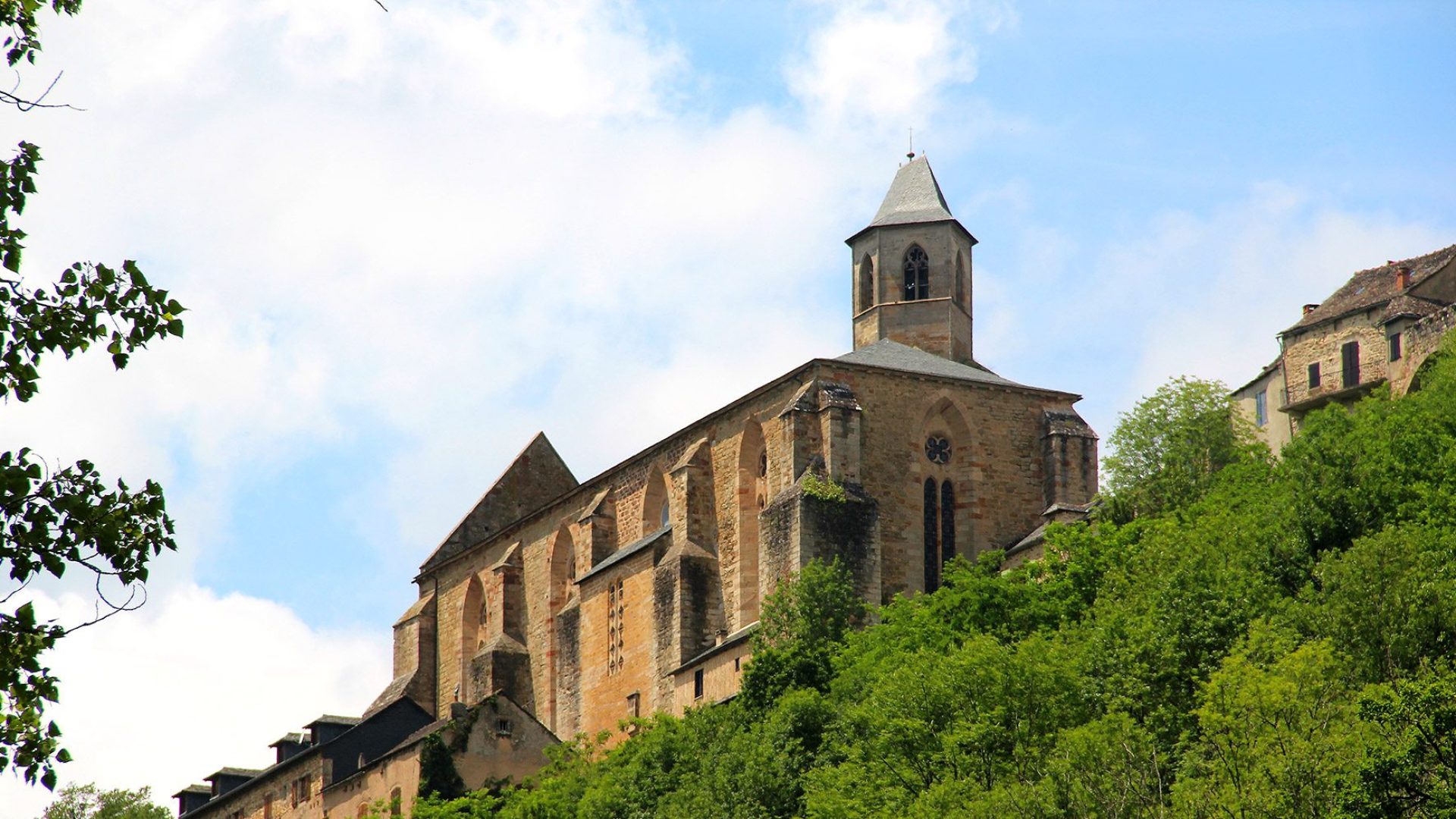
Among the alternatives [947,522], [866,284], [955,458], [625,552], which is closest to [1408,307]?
[955,458]

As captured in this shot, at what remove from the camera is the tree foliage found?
109ft

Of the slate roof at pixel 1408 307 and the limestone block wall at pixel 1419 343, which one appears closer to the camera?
the limestone block wall at pixel 1419 343

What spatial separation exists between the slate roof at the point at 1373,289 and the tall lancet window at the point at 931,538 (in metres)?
11.5

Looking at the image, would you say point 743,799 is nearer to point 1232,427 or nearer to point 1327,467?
point 1327,467

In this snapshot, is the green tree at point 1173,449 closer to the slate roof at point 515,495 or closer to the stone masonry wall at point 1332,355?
the stone masonry wall at point 1332,355

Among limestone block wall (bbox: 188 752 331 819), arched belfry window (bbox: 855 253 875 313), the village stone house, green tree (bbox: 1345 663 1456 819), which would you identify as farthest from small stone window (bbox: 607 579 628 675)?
green tree (bbox: 1345 663 1456 819)

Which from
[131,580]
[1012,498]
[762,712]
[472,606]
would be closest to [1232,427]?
[1012,498]

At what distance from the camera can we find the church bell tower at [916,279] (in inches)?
2628

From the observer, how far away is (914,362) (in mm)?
61812

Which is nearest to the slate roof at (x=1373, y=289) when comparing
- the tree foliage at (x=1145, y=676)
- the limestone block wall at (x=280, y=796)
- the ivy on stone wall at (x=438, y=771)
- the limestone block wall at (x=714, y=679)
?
the tree foliage at (x=1145, y=676)

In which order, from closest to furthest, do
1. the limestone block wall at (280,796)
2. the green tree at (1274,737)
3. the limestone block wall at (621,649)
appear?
1. the green tree at (1274,737)
2. the limestone block wall at (621,649)
3. the limestone block wall at (280,796)

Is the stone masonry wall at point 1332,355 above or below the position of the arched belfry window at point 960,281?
below

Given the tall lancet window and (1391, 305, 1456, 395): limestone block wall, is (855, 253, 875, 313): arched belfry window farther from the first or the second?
(1391, 305, 1456, 395): limestone block wall

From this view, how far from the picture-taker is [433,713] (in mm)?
76875
